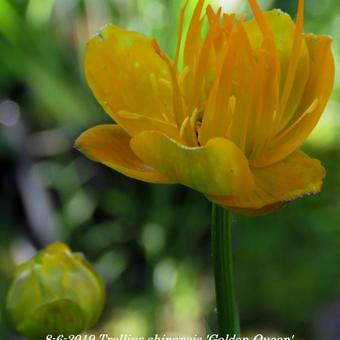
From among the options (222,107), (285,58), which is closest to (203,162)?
(222,107)

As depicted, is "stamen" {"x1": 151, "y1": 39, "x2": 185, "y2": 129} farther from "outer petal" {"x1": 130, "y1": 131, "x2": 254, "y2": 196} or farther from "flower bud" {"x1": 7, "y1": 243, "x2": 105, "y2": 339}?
"flower bud" {"x1": 7, "y1": 243, "x2": 105, "y2": 339}

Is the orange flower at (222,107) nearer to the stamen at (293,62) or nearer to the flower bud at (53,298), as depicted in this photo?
the stamen at (293,62)

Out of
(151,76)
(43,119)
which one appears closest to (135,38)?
(151,76)

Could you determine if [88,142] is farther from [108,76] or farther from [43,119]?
[43,119]

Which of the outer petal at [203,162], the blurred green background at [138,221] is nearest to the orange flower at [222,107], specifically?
the outer petal at [203,162]

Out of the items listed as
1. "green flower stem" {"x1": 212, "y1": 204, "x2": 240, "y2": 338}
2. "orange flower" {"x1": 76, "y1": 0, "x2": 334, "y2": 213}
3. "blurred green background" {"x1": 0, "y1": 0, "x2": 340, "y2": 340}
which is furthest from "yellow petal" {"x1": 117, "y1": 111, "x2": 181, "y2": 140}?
"blurred green background" {"x1": 0, "y1": 0, "x2": 340, "y2": 340}

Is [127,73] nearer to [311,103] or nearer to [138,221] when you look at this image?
[311,103]
